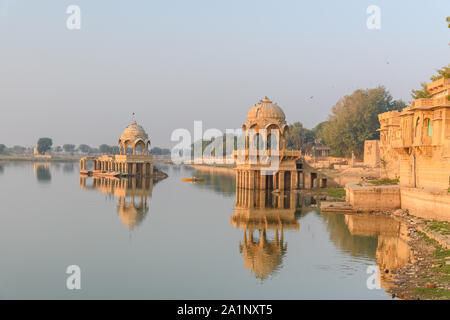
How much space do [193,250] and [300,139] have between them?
90337 millimetres

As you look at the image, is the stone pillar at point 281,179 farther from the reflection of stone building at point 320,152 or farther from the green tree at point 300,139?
the green tree at point 300,139

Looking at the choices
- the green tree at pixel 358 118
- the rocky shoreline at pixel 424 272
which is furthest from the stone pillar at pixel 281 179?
the green tree at pixel 358 118

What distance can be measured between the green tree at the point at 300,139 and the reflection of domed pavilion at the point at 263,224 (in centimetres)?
6161

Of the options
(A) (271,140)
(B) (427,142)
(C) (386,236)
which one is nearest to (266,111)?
(A) (271,140)

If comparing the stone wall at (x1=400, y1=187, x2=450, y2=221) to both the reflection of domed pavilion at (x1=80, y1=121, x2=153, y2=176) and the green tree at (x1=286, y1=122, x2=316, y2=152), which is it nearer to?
the reflection of domed pavilion at (x1=80, y1=121, x2=153, y2=176)

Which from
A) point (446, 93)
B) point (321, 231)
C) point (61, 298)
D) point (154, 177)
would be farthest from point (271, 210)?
point (154, 177)

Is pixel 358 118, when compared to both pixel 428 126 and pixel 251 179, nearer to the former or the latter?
pixel 251 179

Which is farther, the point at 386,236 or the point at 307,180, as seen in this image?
the point at 307,180

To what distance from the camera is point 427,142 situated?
31141mm

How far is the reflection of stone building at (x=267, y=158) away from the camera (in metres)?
51.2

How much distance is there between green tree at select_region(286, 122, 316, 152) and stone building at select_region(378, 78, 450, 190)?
75.3m

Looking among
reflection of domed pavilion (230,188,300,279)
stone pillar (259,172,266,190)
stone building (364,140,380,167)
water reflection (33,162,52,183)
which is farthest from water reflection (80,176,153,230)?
stone building (364,140,380,167)

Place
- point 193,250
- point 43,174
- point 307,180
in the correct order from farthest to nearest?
point 43,174
point 307,180
point 193,250
